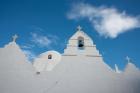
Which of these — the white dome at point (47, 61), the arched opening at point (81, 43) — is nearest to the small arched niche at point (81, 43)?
the arched opening at point (81, 43)

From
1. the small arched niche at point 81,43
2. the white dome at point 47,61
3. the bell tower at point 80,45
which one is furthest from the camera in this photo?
the white dome at point 47,61

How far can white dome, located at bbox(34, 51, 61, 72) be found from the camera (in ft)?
66.0

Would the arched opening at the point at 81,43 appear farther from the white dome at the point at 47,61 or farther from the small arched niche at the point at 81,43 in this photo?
the white dome at the point at 47,61

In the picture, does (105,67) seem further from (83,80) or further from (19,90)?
(19,90)

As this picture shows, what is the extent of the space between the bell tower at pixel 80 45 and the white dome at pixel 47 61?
7.08 metres

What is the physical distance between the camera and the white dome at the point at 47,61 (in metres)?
20.1

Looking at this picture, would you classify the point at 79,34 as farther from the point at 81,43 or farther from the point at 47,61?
the point at 47,61

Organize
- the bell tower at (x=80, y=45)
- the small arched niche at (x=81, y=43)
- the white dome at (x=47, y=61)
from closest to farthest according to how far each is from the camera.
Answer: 1. the bell tower at (x=80, y=45)
2. the small arched niche at (x=81, y=43)
3. the white dome at (x=47, y=61)

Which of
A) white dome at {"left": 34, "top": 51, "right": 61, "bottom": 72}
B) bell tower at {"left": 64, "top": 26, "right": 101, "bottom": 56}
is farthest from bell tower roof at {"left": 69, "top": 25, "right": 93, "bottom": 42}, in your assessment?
white dome at {"left": 34, "top": 51, "right": 61, "bottom": 72}

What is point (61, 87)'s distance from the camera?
11242mm

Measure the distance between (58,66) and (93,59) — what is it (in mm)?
2775

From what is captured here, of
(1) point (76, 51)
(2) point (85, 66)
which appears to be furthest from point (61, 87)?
(1) point (76, 51)

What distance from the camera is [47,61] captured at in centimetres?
2147

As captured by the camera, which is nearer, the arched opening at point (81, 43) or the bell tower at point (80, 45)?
the bell tower at point (80, 45)
